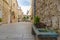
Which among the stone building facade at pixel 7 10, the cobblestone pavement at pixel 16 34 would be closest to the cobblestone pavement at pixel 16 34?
the cobblestone pavement at pixel 16 34

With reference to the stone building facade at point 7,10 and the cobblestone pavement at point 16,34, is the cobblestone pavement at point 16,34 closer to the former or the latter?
the cobblestone pavement at point 16,34

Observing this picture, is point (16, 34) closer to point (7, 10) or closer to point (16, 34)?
point (16, 34)

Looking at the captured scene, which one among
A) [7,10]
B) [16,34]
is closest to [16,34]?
[16,34]

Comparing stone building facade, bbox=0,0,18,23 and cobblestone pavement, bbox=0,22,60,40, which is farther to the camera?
stone building facade, bbox=0,0,18,23

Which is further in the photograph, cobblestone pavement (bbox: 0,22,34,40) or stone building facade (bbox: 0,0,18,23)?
stone building facade (bbox: 0,0,18,23)

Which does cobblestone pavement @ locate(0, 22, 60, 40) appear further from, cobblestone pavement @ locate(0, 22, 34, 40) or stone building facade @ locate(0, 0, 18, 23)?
stone building facade @ locate(0, 0, 18, 23)

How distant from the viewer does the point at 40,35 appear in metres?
1.96

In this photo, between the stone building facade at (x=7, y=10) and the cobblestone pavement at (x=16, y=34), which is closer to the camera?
the cobblestone pavement at (x=16, y=34)

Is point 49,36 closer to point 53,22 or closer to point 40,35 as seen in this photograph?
point 40,35

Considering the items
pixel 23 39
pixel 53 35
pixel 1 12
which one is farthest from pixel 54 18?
pixel 1 12

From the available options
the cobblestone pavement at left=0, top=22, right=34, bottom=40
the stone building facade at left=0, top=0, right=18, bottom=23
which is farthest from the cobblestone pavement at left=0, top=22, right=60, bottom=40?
the stone building facade at left=0, top=0, right=18, bottom=23

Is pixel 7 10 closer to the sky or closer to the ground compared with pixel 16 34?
closer to the sky

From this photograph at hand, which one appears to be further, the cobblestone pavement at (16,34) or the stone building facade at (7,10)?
the stone building facade at (7,10)

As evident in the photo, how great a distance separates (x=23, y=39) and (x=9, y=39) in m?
0.33
